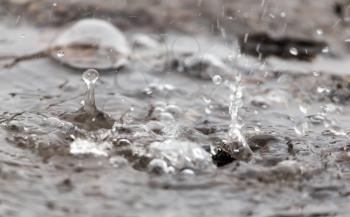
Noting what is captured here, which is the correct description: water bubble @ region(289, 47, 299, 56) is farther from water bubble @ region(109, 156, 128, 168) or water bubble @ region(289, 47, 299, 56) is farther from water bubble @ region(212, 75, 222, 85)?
water bubble @ region(109, 156, 128, 168)

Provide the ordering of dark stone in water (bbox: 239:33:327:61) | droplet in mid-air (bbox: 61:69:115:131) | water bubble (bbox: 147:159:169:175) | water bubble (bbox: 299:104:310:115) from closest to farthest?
water bubble (bbox: 147:159:169:175)
droplet in mid-air (bbox: 61:69:115:131)
water bubble (bbox: 299:104:310:115)
dark stone in water (bbox: 239:33:327:61)

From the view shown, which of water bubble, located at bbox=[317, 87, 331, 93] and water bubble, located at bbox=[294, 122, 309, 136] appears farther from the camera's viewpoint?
water bubble, located at bbox=[317, 87, 331, 93]

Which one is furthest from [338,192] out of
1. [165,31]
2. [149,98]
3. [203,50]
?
[165,31]

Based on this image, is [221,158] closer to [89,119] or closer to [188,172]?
[188,172]

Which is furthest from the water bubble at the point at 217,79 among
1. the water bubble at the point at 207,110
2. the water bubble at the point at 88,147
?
the water bubble at the point at 88,147

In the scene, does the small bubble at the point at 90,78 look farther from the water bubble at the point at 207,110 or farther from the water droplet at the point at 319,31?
the water droplet at the point at 319,31

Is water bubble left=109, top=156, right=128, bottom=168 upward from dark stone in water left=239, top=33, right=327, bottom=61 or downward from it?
downward

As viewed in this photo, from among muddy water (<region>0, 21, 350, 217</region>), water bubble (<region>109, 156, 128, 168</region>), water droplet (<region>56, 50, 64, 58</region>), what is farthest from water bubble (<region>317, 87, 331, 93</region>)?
water bubble (<region>109, 156, 128, 168</region>)
